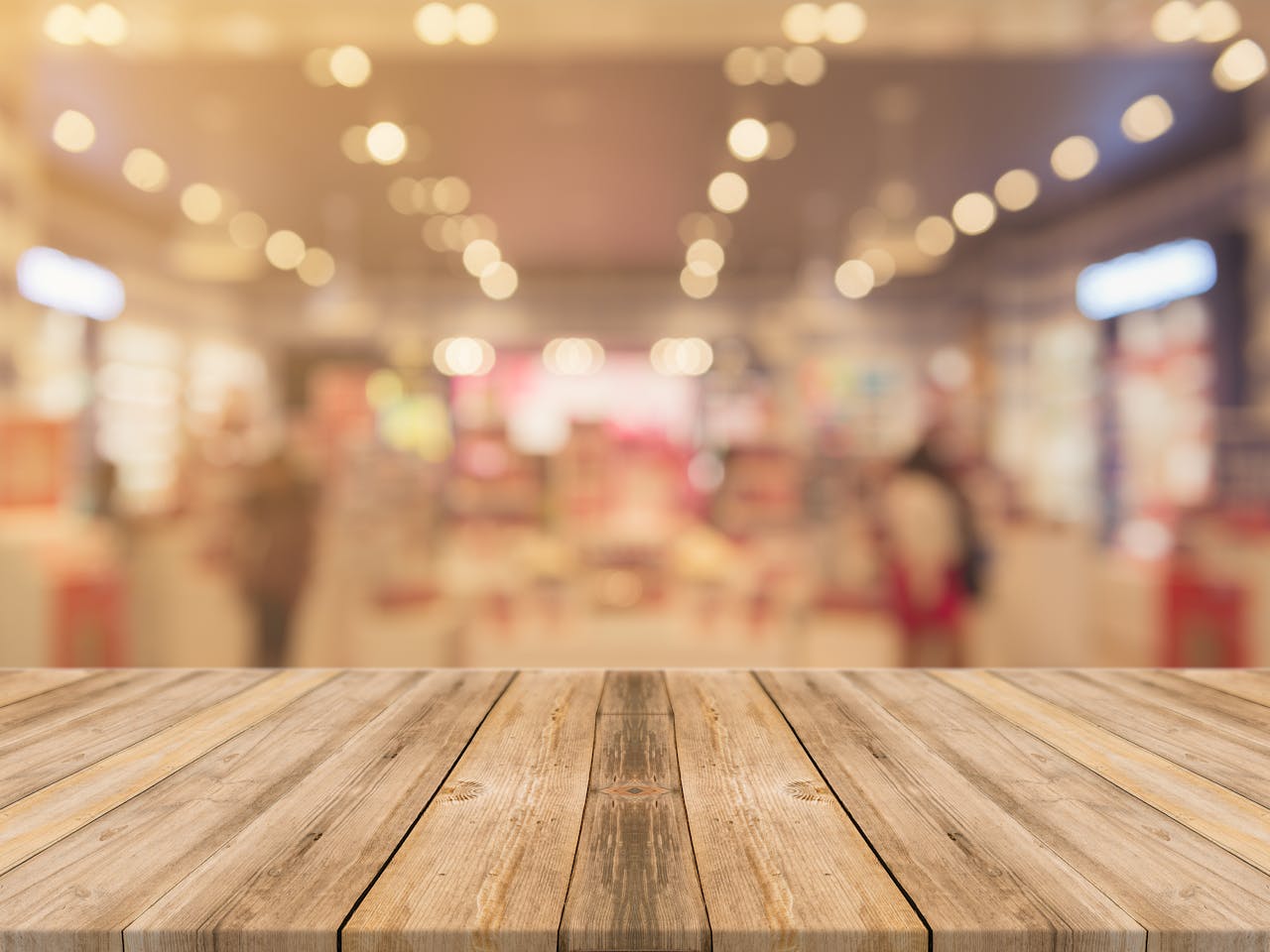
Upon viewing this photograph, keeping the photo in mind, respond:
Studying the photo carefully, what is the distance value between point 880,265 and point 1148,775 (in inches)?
425

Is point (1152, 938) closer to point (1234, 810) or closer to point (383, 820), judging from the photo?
point (1234, 810)

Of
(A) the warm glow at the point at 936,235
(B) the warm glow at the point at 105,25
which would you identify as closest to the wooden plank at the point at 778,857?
(B) the warm glow at the point at 105,25

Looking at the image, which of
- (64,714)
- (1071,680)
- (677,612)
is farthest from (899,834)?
(677,612)

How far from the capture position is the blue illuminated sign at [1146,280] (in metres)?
8.49

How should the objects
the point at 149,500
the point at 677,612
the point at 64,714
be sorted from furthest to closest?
the point at 149,500, the point at 677,612, the point at 64,714

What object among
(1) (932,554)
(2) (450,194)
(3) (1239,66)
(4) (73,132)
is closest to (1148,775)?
(1) (932,554)

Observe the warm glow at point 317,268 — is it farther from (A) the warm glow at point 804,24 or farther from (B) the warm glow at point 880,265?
(A) the warm glow at point 804,24

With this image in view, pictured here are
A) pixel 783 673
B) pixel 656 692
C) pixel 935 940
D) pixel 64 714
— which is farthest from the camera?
pixel 783 673

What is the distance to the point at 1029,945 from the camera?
2.18 ft

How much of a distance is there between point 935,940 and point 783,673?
2.66 feet

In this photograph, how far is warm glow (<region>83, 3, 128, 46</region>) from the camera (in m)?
5.48

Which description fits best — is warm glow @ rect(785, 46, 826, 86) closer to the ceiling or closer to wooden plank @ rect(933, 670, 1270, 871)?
the ceiling

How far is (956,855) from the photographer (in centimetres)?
78

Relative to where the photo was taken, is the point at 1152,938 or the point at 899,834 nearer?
the point at 1152,938
